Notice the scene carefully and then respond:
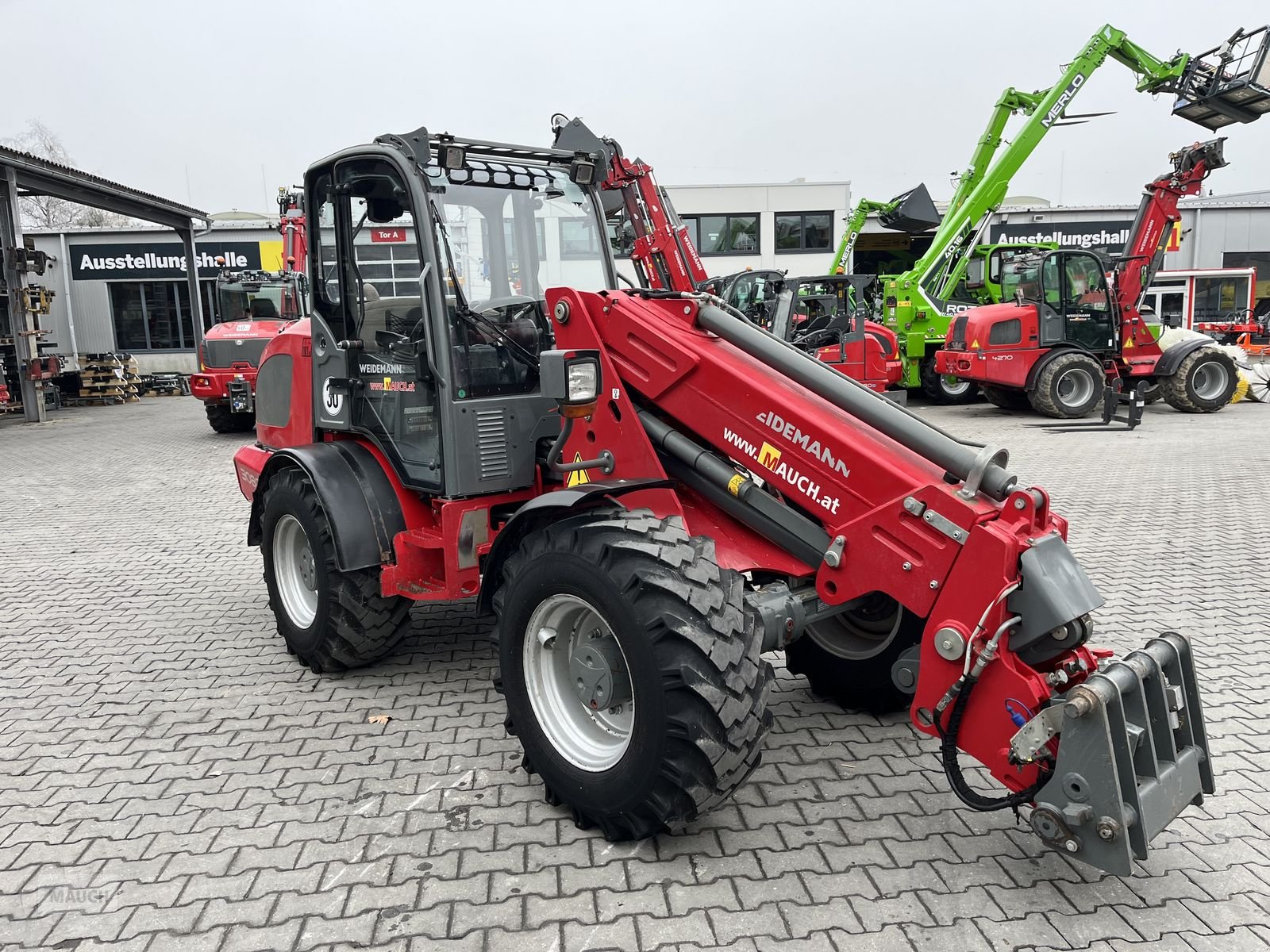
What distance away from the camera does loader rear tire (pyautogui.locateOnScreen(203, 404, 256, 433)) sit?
15.8 metres

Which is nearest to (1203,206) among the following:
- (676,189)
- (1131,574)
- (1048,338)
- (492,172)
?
(676,189)

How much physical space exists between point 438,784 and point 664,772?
1.21m

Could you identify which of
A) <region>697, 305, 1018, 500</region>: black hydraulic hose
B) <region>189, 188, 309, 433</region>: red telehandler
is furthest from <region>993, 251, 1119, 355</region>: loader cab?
<region>697, 305, 1018, 500</region>: black hydraulic hose

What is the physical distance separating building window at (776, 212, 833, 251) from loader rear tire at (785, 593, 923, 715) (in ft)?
93.7

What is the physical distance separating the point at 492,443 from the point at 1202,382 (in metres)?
16.4

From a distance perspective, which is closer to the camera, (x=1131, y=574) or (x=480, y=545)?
(x=480, y=545)

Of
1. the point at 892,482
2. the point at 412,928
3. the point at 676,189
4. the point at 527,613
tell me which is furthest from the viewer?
the point at 676,189

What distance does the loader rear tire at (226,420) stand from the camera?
1580 centimetres

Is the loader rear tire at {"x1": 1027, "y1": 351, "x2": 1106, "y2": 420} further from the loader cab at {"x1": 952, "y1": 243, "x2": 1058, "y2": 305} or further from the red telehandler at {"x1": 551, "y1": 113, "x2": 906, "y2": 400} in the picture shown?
the loader cab at {"x1": 952, "y1": 243, "x2": 1058, "y2": 305}

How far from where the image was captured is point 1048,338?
15.4 meters

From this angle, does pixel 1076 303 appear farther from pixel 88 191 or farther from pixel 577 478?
pixel 88 191

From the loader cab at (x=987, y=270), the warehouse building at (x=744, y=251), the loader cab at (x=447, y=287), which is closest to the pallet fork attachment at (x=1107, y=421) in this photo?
the loader cab at (x=987, y=270)

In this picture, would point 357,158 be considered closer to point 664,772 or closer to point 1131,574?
point 664,772

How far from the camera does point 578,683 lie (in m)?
3.42
